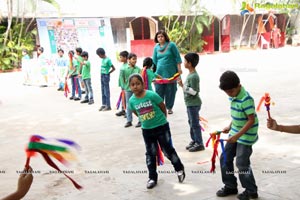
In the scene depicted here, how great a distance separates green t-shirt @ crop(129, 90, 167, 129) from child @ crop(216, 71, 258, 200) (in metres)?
0.75

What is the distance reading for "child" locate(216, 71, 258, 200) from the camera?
342cm

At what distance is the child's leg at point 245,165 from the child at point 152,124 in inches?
30.5

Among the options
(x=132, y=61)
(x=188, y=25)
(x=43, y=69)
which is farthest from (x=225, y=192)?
(x=188, y=25)

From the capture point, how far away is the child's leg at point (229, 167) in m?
3.62

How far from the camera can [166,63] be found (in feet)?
23.5

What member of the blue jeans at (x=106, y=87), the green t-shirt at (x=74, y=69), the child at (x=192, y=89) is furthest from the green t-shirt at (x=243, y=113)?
the green t-shirt at (x=74, y=69)

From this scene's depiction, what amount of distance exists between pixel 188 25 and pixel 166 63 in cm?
1762

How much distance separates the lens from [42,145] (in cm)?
241

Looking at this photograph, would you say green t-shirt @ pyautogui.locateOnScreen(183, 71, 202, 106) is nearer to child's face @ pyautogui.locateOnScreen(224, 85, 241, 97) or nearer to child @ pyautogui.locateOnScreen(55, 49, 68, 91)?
child's face @ pyautogui.locateOnScreen(224, 85, 241, 97)

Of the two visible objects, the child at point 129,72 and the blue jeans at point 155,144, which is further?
the child at point 129,72

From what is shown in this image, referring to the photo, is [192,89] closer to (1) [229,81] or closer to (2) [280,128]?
(1) [229,81]

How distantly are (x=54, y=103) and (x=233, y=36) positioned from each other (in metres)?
20.0

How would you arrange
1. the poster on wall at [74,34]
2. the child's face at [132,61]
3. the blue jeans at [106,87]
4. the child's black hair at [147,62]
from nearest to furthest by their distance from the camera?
the child's black hair at [147,62] → the child's face at [132,61] → the blue jeans at [106,87] → the poster on wall at [74,34]

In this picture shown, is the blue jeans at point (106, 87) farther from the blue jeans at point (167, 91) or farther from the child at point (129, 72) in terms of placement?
the blue jeans at point (167, 91)
